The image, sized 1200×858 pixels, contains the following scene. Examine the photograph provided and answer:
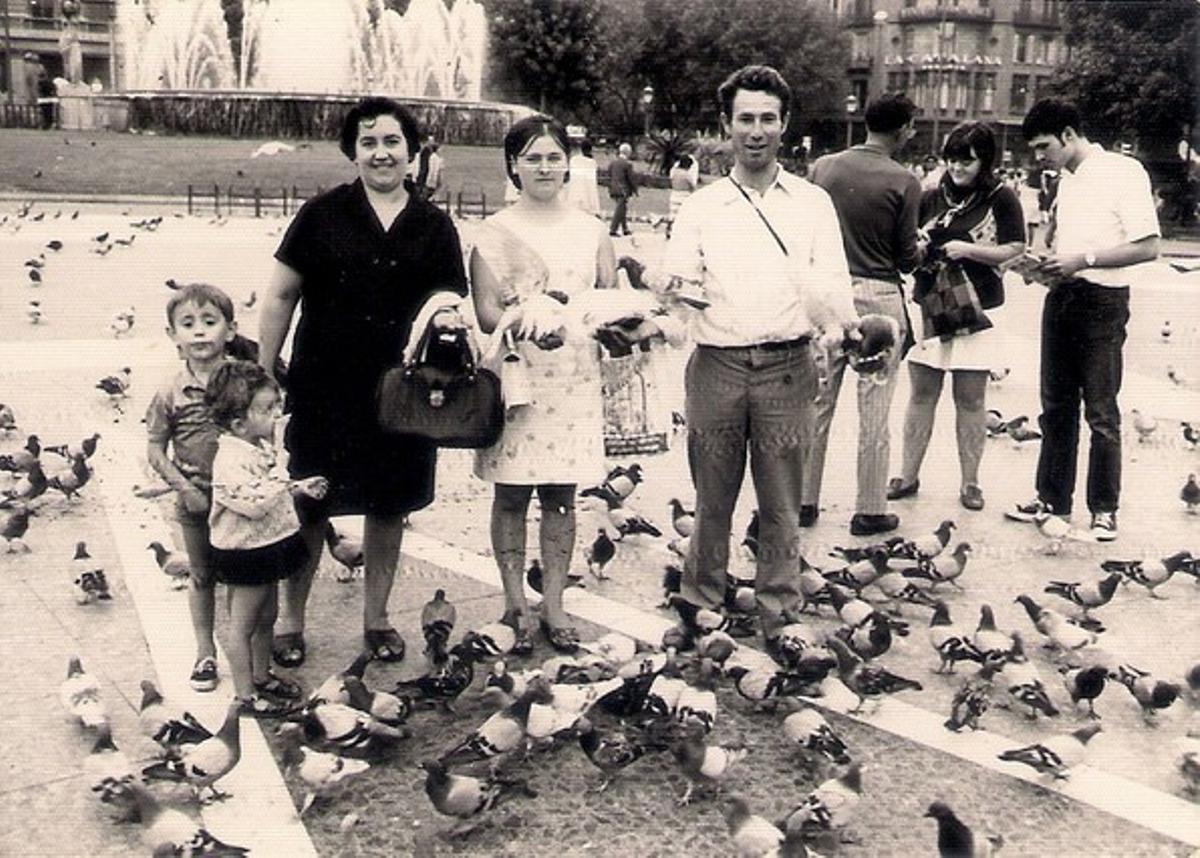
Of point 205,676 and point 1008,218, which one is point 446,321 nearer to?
point 205,676

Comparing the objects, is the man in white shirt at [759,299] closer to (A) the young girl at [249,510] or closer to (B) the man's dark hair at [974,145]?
(A) the young girl at [249,510]

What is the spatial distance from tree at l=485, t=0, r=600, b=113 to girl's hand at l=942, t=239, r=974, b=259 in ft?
174

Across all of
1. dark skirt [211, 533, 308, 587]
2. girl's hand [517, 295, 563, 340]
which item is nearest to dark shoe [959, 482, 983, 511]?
girl's hand [517, 295, 563, 340]

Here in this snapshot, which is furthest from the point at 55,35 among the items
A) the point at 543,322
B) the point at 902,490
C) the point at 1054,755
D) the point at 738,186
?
the point at 1054,755

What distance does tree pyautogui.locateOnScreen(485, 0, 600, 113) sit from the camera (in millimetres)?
57531

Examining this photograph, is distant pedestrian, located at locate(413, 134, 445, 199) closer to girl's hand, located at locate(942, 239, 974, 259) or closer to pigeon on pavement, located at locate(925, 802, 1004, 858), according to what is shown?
girl's hand, located at locate(942, 239, 974, 259)

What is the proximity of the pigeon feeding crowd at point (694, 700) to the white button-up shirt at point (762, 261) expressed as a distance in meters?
1.17

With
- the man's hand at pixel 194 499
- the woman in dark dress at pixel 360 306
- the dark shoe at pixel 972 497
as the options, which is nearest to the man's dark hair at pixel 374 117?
the woman in dark dress at pixel 360 306

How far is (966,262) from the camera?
7109 mm

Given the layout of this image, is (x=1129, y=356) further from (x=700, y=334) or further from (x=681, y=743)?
(x=681, y=743)

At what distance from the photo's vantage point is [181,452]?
4539 millimetres

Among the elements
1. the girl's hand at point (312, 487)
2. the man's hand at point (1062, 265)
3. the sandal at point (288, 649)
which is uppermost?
the man's hand at point (1062, 265)

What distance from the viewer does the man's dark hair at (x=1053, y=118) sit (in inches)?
257

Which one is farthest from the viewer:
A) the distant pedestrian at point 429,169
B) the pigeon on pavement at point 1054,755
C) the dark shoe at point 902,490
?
the distant pedestrian at point 429,169
